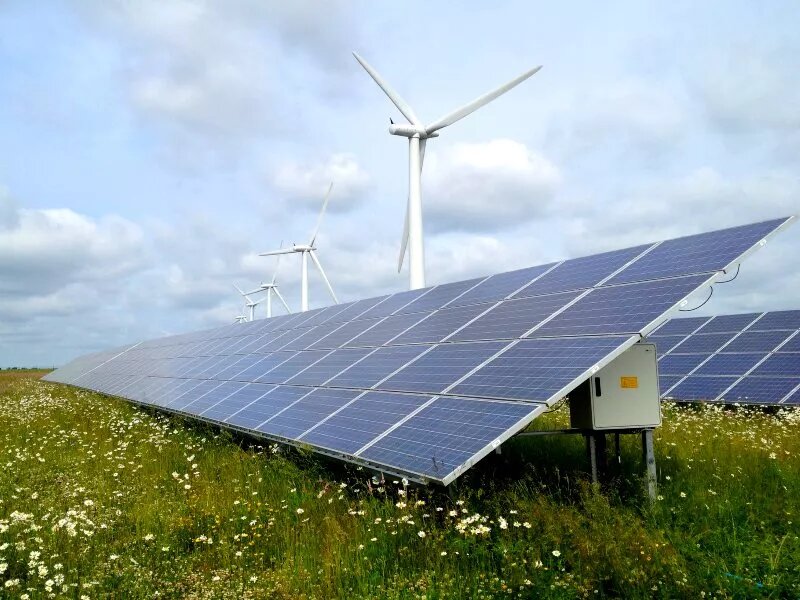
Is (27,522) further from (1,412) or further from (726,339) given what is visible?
(726,339)

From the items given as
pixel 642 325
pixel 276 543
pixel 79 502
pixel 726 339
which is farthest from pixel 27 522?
pixel 726 339

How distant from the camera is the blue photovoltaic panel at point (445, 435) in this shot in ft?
26.5

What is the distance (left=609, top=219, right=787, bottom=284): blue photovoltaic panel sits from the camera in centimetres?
1036

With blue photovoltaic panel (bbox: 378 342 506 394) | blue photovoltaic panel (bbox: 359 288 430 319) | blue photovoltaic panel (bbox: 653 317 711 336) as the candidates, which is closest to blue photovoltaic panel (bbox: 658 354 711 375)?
blue photovoltaic panel (bbox: 653 317 711 336)

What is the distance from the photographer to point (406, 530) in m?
8.13

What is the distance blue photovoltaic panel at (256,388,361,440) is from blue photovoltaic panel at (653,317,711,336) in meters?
18.2

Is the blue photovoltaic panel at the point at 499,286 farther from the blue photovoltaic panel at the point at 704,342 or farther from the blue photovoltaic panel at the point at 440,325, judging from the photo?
the blue photovoltaic panel at the point at 704,342

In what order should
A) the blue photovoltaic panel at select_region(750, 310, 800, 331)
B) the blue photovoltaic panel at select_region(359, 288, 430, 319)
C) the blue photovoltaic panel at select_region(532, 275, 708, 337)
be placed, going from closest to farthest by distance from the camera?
the blue photovoltaic panel at select_region(532, 275, 708, 337) < the blue photovoltaic panel at select_region(359, 288, 430, 319) < the blue photovoltaic panel at select_region(750, 310, 800, 331)

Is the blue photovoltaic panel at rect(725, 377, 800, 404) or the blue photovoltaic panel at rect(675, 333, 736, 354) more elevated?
the blue photovoltaic panel at rect(675, 333, 736, 354)

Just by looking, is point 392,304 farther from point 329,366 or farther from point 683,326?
point 683,326

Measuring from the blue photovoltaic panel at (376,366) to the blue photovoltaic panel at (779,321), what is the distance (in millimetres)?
15861

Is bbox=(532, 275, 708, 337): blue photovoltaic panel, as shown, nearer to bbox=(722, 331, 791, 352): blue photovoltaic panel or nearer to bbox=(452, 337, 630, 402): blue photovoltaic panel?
bbox=(452, 337, 630, 402): blue photovoltaic panel

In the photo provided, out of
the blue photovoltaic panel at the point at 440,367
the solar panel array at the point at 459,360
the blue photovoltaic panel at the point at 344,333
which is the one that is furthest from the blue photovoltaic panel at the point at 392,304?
the blue photovoltaic panel at the point at 440,367

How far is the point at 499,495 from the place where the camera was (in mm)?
9219
